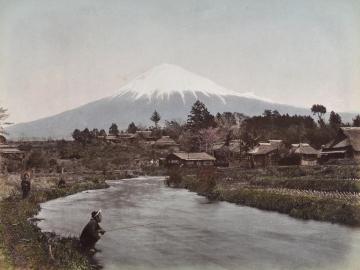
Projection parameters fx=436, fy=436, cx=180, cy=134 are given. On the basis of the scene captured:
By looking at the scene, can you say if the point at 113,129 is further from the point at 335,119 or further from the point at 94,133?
the point at 335,119

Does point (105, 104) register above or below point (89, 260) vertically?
above

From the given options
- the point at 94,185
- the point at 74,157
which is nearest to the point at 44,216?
the point at 94,185

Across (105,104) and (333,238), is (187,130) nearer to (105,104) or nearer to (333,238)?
(105,104)

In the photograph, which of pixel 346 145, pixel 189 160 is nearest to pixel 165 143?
pixel 189 160

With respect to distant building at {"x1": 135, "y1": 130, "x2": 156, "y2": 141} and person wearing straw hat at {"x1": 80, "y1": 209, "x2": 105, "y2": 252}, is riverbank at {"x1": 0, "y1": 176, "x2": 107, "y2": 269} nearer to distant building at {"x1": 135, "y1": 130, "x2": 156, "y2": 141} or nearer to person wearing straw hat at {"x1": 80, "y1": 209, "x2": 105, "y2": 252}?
person wearing straw hat at {"x1": 80, "y1": 209, "x2": 105, "y2": 252}

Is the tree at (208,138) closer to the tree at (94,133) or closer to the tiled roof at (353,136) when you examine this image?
the tree at (94,133)
